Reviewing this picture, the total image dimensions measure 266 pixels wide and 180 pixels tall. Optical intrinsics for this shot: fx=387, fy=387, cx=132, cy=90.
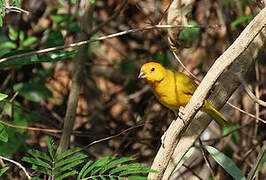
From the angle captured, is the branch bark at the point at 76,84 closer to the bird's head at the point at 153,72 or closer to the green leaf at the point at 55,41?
the green leaf at the point at 55,41

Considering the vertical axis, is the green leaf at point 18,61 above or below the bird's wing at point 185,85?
above

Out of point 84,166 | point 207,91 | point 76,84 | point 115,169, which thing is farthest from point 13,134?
point 207,91

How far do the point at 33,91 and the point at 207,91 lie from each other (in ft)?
7.80

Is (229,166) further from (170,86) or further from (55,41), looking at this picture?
(55,41)

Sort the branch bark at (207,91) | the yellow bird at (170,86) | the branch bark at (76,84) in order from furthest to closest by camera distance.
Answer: the yellow bird at (170,86) < the branch bark at (76,84) < the branch bark at (207,91)

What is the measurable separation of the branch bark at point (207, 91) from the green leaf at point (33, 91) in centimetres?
190

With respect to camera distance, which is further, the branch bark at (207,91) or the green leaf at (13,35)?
the green leaf at (13,35)

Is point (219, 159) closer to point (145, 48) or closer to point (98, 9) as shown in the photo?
point (145, 48)

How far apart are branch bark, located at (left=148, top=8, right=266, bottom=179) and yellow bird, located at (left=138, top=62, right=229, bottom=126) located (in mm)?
989

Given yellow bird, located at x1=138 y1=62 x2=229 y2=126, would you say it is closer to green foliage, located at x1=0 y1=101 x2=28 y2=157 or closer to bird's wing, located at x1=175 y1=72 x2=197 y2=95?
bird's wing, located at x1=175 y1=72 x2=197 y2=95

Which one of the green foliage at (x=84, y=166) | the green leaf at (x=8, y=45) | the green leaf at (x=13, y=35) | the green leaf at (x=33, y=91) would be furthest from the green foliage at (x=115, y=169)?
the green leaf at (x=13, y=35)

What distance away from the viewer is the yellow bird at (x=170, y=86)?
11.0 feet

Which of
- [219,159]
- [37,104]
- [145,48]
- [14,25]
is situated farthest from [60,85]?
[219,159]

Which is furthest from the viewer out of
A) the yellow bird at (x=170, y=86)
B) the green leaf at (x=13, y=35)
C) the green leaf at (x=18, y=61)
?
the green leaf at (x=13, y=35)
